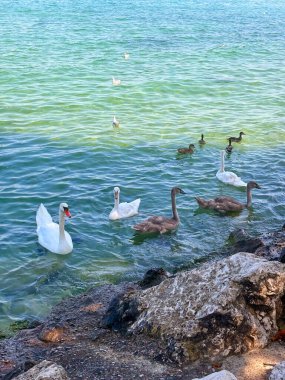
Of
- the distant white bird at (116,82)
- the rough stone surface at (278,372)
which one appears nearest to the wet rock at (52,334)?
the rough stone surface at (278,372)

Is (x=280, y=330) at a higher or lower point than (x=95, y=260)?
higher

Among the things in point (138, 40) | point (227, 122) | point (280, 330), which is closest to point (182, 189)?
point (227, 122)

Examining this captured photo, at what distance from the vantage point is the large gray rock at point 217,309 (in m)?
8.38

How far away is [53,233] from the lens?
14664mm

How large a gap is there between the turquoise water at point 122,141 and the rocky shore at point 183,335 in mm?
2386

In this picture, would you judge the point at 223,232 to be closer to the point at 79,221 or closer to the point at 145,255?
the point at 145,255

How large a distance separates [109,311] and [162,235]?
5419 mm

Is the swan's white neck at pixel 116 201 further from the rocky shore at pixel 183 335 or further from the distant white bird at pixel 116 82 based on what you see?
the distant white bird at pixel 116 82

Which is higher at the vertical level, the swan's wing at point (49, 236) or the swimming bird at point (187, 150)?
the swimming bird at point (187, 150)

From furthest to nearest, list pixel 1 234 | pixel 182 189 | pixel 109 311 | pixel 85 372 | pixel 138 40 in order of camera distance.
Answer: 1. pixel 138 40
2. pixel 182 189
3. pixel 1 234
4. pixel 109 311
5. pixel 85 372

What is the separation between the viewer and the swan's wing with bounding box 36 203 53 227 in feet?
50.5

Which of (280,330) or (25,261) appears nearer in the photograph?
(280,330)

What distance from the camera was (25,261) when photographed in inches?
549

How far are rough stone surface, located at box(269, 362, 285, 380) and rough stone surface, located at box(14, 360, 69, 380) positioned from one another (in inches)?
99.2
